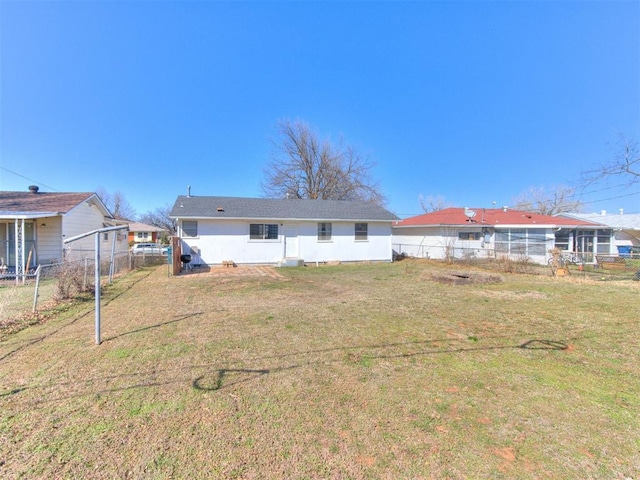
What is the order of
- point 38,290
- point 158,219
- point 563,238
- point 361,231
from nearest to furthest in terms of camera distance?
point 38,290 → point 361,231 → point 563,238 → point 158,219

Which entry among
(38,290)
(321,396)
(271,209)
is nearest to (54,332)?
(38,290)

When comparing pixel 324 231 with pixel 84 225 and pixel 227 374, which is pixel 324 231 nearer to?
pixel 84 225

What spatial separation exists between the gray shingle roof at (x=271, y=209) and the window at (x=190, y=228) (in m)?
0.47

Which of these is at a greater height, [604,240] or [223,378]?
[604,240]

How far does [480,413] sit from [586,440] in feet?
2.50

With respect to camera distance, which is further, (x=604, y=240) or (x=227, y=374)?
(x=604, y=240)

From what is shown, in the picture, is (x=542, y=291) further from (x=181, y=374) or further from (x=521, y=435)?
(x=181, y=374)

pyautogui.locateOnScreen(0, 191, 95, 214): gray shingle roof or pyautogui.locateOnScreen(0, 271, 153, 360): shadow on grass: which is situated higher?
pyautogui.locateOnScreen(0, 191, 95, 214): gray shingle roof

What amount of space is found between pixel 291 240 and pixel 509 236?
14.6 metres

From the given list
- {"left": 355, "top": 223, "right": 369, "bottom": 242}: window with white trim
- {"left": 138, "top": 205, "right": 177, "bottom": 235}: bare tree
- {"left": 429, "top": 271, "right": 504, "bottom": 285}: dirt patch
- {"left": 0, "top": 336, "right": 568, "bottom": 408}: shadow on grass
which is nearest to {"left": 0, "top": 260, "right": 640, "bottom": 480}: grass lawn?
{"left": 0, "top": 336, "right": 568, "bottom": 408}: shadow on grass

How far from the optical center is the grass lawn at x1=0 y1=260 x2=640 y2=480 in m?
2.15

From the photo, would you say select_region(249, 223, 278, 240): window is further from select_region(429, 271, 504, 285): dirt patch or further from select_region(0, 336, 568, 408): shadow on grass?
select_region(0, 336, 568, 408): shadow on grass

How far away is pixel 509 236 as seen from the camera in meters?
19.6

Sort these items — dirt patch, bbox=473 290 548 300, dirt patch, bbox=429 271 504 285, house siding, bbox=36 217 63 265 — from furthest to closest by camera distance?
house siding, bbox=36 217 63 265 → dirt patch, bbox=429 271 504 285 → dirt patch, bbox=473 290 548 300
